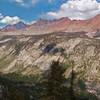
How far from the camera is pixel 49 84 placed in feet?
129

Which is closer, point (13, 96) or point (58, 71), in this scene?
point (58, 71)

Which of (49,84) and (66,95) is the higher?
(49,84)

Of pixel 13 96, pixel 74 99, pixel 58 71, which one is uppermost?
pixel 58 71

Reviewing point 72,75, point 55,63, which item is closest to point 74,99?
point 72,75

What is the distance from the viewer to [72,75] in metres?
39.1

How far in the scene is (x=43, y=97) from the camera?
39.9 m

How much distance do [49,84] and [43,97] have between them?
312 centimetres

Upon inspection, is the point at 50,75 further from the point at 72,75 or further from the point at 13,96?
the point at 13,96

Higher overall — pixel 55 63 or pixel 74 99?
pixel 55 63

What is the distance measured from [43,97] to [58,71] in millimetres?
6244

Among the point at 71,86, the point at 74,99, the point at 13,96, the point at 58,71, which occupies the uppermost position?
the point at 58,71

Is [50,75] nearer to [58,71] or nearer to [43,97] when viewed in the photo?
[58,71]

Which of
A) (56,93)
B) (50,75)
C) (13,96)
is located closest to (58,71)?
(50,75)

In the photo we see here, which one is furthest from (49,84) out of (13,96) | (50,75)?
(13,96)
